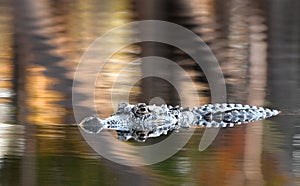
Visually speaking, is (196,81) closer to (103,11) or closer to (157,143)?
(157,143)

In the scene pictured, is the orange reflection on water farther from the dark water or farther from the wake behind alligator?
the wake behind alligator

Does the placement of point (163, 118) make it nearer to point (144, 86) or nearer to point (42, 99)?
point (42, 99)

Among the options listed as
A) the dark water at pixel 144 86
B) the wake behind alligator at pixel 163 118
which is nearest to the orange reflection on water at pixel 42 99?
the dark water at pixel 144 86

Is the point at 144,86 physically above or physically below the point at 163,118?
above

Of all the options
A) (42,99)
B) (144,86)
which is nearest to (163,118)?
(42,99)

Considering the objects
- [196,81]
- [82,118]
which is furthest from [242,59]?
[82,118]

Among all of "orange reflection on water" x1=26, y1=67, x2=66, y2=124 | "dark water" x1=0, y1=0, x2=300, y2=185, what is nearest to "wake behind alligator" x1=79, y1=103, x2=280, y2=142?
"dark water" x1=0, y1=0, x2=300, y2=185
